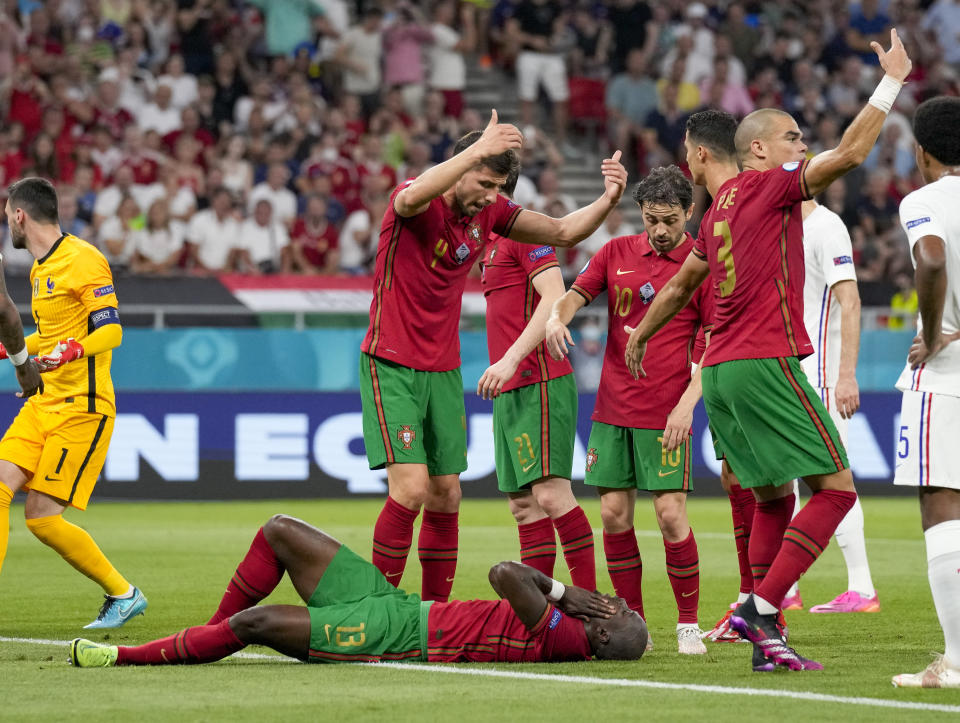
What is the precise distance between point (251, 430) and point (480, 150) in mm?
10197

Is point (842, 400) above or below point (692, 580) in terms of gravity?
above

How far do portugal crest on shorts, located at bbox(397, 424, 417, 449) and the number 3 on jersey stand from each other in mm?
1603

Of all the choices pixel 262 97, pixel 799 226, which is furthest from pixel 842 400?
pixel 262 97

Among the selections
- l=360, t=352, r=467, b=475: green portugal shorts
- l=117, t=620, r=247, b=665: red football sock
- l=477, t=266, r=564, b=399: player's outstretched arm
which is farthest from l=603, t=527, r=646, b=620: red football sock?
l=117, t=620, r=247, b=665: red football sock

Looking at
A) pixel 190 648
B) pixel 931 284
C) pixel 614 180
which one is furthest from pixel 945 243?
pixel 190 648

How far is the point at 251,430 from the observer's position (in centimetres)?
1630

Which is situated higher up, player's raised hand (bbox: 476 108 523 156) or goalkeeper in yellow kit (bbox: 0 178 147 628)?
player's raised hand (bbox: 476 108 523 156)

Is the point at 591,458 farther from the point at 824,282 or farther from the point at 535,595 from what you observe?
the point at 824,282

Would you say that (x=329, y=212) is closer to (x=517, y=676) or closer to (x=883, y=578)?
(x=883, y=578)

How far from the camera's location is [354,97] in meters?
21.3

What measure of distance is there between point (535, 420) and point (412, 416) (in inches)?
38.0

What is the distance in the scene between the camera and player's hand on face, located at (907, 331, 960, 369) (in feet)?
19.3

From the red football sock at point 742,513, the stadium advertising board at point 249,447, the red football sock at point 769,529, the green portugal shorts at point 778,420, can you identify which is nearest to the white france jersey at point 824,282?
the red football sock at point 742,513

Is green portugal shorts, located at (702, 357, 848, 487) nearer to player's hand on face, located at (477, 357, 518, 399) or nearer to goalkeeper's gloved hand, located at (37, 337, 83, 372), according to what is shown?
player's hand on face, located at (477, 357, 518, 399)
